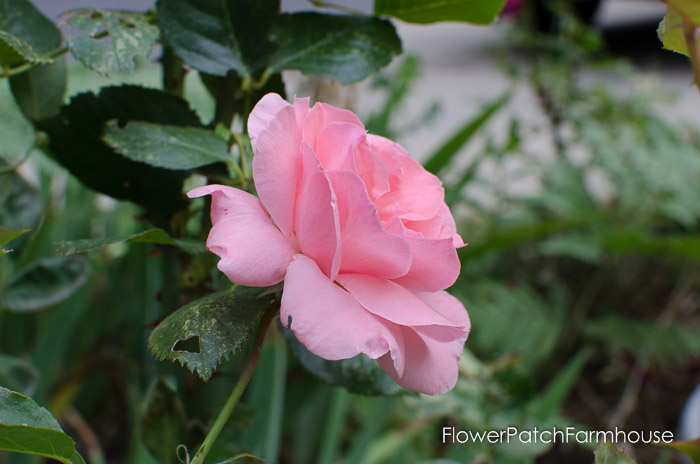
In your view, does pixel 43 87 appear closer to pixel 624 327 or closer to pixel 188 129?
pixel 188 129

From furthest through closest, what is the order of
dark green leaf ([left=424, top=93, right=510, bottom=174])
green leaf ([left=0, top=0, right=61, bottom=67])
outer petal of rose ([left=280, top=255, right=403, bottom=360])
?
dark green leaf ([left=424, top=93, right=510, bottom=174]), green leaf ([left=0, top=0, right=61, bottom=67]), outer petal of rose ([left=280, top=255, right=403, bottom=360])

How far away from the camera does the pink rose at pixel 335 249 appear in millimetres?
160

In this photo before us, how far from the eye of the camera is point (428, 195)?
0.20 m

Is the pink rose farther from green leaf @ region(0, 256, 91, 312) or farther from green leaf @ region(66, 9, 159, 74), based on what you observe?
green leaf @ region(0, 256, 91, 312)

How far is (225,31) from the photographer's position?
24cm

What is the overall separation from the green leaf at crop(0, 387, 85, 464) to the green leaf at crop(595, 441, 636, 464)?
0.53 ft

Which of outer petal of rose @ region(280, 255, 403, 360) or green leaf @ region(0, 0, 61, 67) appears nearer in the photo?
outer petal of rose @ region(280, 255, 403, 360)

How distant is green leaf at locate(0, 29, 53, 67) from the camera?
198mm

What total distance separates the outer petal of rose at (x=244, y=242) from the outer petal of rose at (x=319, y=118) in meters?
0.03

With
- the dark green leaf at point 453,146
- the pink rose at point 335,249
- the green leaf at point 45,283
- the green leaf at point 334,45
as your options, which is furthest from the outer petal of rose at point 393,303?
the dark green leaf at point 453,146

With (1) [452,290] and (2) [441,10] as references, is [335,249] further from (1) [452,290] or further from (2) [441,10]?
(1) [452,290]

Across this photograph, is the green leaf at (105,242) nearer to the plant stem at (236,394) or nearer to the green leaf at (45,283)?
the plant stem at (236,394)

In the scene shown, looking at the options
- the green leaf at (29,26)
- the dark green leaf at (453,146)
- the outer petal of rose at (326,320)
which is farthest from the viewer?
the dark green leaf at (453,146)

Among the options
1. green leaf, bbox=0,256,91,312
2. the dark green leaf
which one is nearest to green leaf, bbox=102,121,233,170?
green leaf, bbox=0,256,91,312
